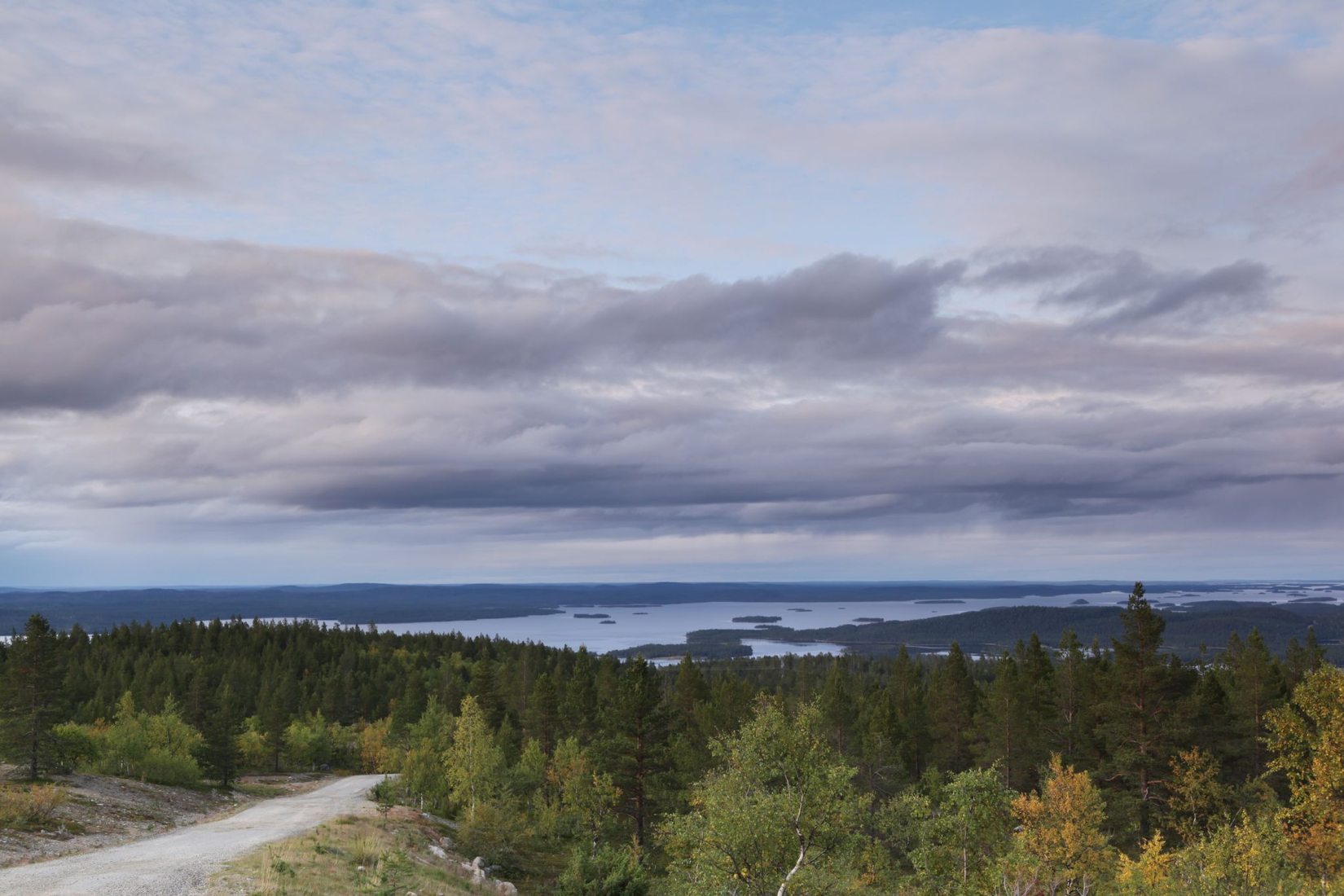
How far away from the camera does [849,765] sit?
191 feet

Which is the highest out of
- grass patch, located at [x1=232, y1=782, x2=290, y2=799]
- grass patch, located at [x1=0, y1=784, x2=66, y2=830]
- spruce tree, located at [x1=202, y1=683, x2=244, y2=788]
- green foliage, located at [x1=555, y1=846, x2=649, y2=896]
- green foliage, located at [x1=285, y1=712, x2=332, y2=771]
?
grass patch, located at [x1=0, y1=784, x2=66, y2=830]

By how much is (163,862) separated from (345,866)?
7192mm

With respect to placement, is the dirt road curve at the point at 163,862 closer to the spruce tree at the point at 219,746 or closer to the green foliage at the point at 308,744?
the spruce tree at the point at 219,746

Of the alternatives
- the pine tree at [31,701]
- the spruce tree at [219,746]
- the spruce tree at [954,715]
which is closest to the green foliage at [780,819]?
the pine tree at [31,701]

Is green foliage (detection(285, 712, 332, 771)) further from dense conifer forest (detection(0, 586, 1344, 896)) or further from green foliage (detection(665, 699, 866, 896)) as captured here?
green foliage (detection(665, 699, 866, 896))

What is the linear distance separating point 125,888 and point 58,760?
39.5 meters

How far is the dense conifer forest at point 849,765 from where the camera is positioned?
35.2 metres

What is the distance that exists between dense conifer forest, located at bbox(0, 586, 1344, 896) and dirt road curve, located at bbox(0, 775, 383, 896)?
1315 cm

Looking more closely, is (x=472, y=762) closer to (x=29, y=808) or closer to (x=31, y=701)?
(x=29, y=808)

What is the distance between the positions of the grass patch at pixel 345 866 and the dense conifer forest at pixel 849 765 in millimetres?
6709

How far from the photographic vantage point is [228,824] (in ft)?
170

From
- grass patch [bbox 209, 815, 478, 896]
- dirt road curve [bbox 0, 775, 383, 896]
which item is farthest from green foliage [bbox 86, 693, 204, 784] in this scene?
grass patch [bbox 209, 815, 478, 896]

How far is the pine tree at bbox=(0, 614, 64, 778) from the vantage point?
58375mm

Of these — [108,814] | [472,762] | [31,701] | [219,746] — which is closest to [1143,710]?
[472,762]
